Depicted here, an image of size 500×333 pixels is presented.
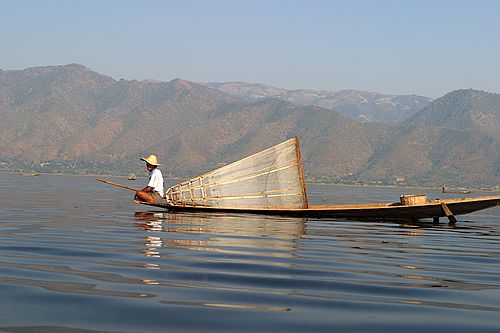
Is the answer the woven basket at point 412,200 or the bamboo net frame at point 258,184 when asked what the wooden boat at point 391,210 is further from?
the bamboo net frame at point 258,184

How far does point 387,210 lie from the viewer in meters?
26.2

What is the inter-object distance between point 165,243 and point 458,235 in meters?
9.88

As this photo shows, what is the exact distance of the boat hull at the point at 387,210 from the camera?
2608 centimetres

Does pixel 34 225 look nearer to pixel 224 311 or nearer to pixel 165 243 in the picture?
pixel 165 243

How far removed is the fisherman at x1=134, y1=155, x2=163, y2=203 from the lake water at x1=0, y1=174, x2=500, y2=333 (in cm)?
776

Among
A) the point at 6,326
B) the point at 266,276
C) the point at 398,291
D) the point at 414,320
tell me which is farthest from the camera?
the point at 266,276

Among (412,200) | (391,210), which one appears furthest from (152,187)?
(412,200)

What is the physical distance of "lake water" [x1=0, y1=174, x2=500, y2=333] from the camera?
7566 mm

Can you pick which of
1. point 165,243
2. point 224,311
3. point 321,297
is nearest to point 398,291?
point 321,297

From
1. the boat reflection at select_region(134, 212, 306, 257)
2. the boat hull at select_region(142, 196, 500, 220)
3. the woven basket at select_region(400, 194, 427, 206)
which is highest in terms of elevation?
the woven basket at select_region(400, 194, 427, 206)

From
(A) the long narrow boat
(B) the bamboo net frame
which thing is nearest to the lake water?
(A) the long narrow boat

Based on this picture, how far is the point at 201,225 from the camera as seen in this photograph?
2091cm

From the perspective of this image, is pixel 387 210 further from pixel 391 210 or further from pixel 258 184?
pixel 258 184

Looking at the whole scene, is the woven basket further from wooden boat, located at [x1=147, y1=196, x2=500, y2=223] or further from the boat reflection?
the boat reflection
